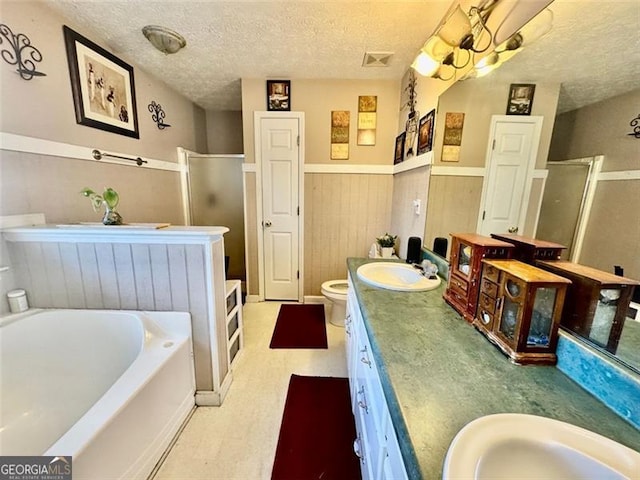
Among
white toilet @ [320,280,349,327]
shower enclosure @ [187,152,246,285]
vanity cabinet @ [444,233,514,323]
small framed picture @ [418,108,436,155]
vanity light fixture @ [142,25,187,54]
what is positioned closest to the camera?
vanity cabinet @ [444,233,514,323]

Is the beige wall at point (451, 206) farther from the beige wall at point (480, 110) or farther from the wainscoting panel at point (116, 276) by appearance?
the wainscoting panel at point (116, 276)

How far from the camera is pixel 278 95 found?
260 cm

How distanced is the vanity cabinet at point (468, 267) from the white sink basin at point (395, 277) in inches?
6.5

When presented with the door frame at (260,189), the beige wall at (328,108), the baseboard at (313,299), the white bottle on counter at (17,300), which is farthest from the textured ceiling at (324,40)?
the baseboard at (313,299)

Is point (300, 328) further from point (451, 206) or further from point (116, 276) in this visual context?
point (451, 206)

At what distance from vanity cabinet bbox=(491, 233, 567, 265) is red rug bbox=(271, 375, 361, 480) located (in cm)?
122

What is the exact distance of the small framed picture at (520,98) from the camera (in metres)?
0.95

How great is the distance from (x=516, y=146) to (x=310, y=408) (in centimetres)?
174

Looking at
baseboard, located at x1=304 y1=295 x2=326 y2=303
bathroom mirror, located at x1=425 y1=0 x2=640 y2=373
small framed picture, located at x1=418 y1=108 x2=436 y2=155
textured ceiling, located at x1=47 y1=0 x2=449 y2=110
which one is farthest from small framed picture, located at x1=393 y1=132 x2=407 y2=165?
baseboard, located at x1=304 y1=295 x2=326 y2=303

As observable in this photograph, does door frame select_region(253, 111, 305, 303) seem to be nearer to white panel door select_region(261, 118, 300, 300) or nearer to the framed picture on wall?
white panel door select_region(261, 118, 300, 300)

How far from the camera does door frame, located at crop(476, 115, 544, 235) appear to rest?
916 mm

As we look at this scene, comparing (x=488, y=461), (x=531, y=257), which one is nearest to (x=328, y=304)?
(x=531, y=257)

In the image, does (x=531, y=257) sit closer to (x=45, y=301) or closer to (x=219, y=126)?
(x=45, y=301)

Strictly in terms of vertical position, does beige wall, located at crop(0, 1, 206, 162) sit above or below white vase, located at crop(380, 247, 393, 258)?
above
